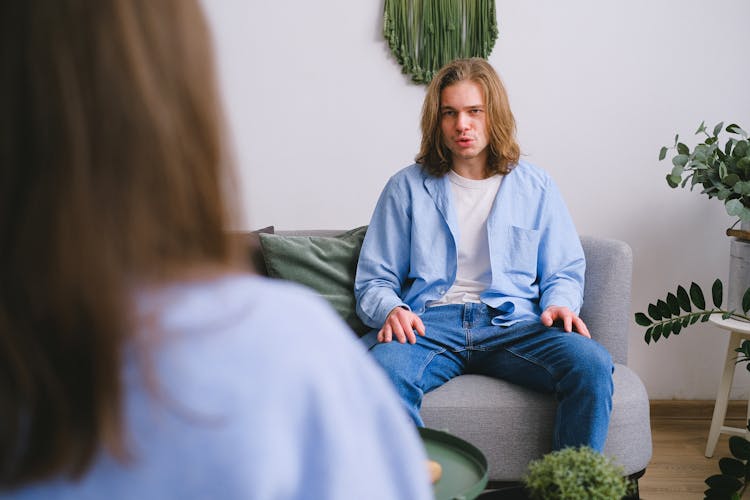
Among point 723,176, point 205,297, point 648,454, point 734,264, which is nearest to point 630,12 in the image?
point 723,176

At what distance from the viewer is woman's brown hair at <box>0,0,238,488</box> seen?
447mm

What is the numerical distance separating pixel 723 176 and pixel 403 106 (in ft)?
3.68

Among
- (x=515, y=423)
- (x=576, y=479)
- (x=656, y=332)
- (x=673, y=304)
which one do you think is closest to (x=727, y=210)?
(x=673, y=304)

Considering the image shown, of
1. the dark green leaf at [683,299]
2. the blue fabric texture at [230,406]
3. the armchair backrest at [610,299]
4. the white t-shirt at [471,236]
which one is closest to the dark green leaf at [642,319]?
the dark green leaf at [683,299]

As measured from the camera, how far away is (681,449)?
102 inches

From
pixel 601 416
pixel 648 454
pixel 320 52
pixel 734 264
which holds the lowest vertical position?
pixel 648 454

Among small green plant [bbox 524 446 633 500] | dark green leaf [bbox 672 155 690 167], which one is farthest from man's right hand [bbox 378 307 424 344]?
dark green leaf [bbox 672 155 690 167]

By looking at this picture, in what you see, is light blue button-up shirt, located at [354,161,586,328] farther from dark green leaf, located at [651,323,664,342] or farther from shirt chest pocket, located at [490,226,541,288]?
dark green leaf, located at [651,323,664,342]

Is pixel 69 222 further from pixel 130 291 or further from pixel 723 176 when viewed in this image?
pixel 723 176

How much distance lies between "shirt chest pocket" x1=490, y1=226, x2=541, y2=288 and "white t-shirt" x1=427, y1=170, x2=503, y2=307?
0.04 metres

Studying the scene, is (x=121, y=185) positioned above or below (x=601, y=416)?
above

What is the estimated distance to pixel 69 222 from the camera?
0.44m

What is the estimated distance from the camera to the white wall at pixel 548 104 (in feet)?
9.01

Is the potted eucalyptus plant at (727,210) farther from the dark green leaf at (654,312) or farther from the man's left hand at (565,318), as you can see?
the man's left hand at (565,318)
